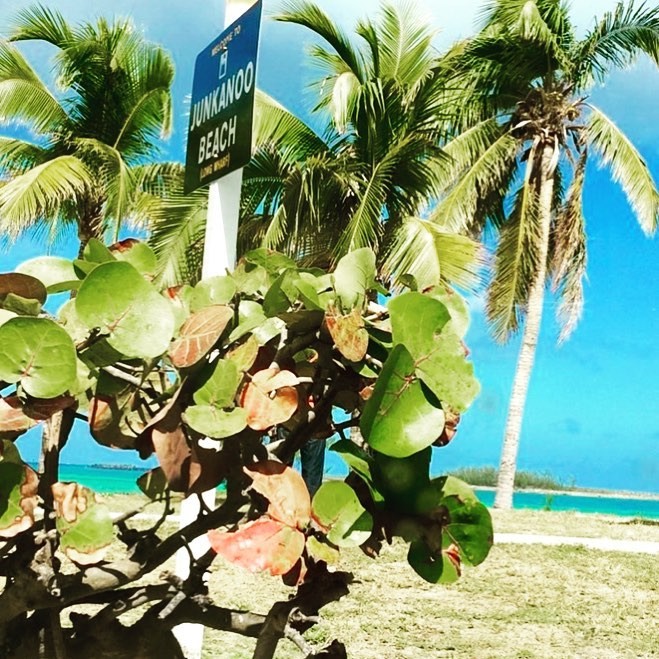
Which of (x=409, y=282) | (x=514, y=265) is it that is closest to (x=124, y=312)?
(x=409, y=282)

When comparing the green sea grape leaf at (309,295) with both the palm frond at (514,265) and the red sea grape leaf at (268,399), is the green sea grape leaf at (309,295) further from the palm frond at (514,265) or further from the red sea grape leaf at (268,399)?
the palm frond at (514,265)

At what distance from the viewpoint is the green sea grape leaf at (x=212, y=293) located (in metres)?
0.90

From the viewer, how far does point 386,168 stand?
1174 cm

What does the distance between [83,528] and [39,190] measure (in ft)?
40.1

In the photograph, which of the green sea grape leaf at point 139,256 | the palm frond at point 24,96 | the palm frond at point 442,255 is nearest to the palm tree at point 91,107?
the palm frond at point 24,96

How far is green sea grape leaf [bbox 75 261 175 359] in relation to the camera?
2.47ft

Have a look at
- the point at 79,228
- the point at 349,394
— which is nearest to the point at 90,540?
the point at 349,394

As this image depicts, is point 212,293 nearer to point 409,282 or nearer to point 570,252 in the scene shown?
point 409,282

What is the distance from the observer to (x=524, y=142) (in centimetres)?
1717

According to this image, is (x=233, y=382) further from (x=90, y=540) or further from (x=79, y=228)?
(x=79, y=228)

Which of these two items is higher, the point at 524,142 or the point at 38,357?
the point at 524,142

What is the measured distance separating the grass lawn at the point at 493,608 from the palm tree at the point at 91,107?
349 inches

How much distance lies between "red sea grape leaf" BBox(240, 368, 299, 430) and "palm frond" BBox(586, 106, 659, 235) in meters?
16.1

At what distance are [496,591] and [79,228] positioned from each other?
11117 millimetres
